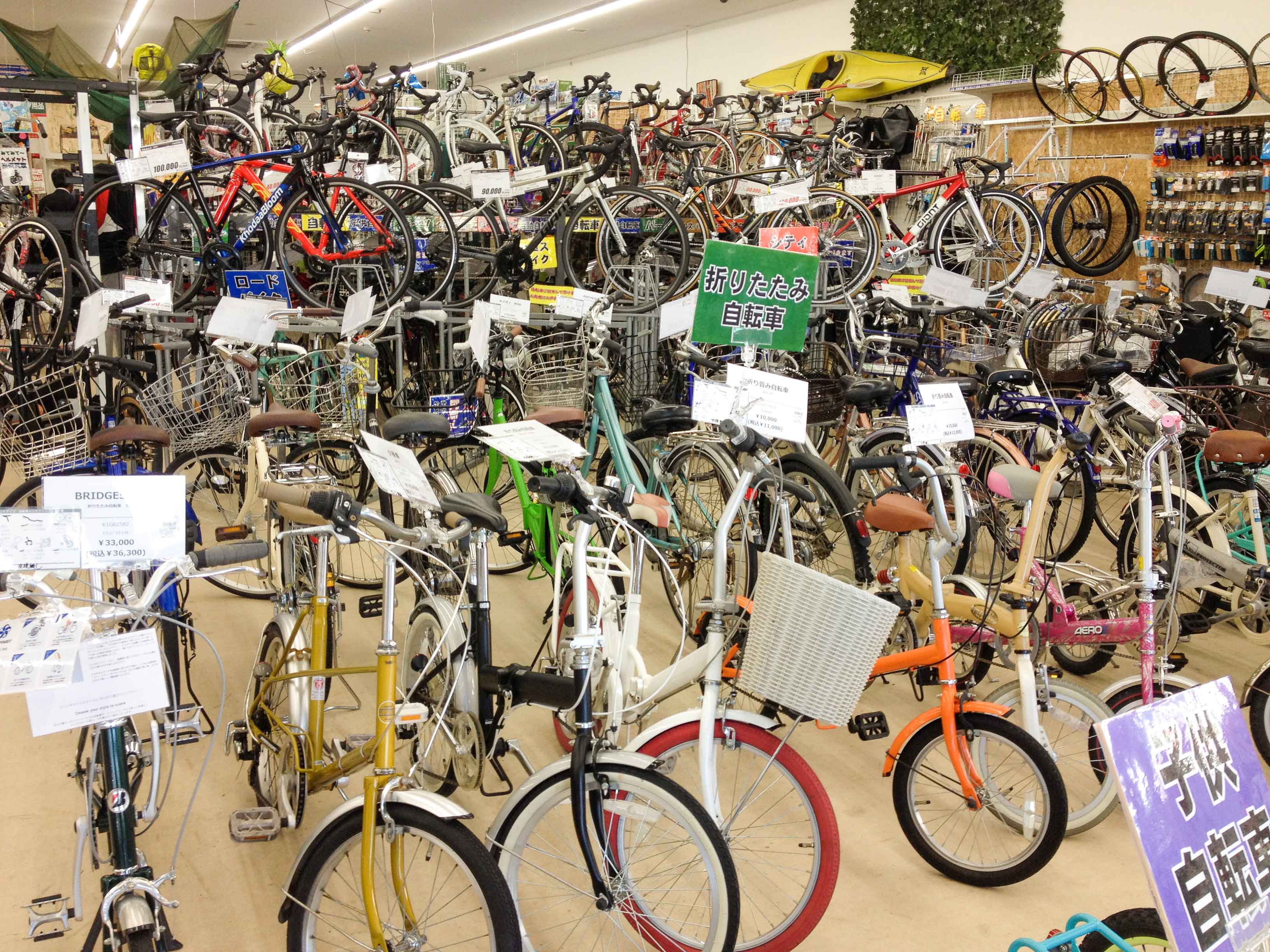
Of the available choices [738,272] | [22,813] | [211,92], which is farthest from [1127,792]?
[211,92]

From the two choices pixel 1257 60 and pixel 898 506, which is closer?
pixel 898 506

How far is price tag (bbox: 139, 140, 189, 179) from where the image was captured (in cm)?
447

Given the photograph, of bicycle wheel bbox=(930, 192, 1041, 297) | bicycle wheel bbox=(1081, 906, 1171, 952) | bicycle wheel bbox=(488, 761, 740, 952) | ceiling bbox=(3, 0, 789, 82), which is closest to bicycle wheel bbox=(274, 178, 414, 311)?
bicycle wheel bbox=(488, 761, 740, 952)

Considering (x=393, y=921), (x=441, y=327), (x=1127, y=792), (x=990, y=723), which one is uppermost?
(x=441, y=327)

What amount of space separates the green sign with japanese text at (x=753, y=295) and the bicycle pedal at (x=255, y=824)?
176 cm

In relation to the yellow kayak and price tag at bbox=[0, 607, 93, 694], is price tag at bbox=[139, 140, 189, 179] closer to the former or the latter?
price tag at bbox=[0, 607, 93, 694]

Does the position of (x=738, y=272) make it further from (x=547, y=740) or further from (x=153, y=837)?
(x=153, y=837)

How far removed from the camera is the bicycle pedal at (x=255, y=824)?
247 cm

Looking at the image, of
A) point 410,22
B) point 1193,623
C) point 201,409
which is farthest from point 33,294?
point 410,22

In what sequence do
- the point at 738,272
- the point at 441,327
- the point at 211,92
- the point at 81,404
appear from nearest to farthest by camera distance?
the point at 738,272
the point at 81,404
the point at 441,327
the point at 211,92

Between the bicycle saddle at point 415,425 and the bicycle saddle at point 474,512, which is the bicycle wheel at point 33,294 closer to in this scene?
the bicycle saddle at point 415,425

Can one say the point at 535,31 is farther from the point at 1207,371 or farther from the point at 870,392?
the point at 870,392

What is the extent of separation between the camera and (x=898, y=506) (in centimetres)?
245

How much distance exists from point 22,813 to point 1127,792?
2735mm
